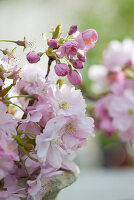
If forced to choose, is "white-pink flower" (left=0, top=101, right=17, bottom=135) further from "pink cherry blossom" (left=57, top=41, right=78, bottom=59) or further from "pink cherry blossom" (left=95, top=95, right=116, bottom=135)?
"pink cherry blossom" (left=95, top=95, right=116, bottom=135)

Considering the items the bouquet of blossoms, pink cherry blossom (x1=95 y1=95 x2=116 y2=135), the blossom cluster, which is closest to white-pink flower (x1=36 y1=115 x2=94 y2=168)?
the bouquet of blossoms

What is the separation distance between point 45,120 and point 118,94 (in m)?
0.55

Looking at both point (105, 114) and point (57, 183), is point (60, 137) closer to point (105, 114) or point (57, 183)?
point (57, 183)

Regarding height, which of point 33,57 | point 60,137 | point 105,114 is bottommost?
point 105,114

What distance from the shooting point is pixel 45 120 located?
0.52 metres

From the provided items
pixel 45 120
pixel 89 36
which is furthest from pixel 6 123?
pixel 89 36

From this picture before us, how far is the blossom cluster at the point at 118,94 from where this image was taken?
3.20 feet

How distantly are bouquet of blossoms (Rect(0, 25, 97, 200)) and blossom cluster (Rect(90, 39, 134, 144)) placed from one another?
1.43 feet

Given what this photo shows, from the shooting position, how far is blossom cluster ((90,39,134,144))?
3.20ft

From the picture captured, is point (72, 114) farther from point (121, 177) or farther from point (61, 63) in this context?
point (121, 177)

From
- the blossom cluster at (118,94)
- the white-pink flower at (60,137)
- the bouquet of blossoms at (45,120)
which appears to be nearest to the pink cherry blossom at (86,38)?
the bouquet of blossoms at (45,120)

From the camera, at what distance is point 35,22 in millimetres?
6480

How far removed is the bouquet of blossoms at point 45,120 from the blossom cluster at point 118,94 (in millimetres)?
437

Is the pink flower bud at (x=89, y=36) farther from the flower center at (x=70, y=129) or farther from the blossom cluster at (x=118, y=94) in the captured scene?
the blossom cluster at (x=118, y=94)
